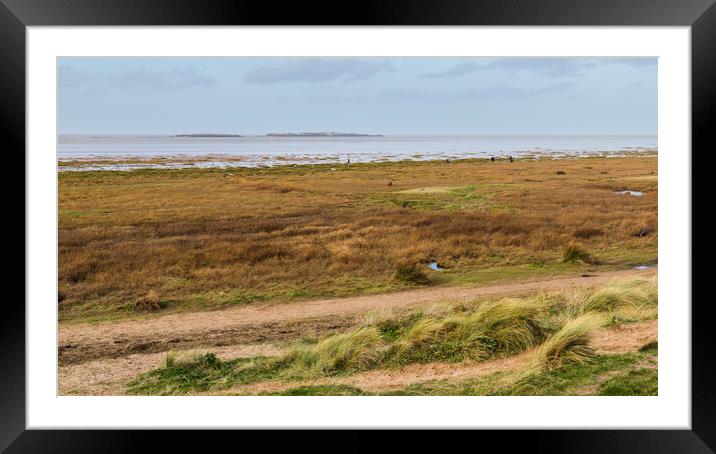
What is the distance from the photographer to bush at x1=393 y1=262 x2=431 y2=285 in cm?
1236

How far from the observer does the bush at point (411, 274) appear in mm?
12359

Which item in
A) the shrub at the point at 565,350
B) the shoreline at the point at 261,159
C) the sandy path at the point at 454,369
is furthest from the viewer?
the shoreline at the point at 261,159

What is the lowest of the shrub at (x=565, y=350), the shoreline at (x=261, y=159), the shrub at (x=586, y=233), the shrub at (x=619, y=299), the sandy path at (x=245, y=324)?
the sandy path at (x=245, y=324)

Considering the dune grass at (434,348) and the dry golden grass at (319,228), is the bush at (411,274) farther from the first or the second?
the dune grass at (434,348)

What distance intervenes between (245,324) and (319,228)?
6.13m

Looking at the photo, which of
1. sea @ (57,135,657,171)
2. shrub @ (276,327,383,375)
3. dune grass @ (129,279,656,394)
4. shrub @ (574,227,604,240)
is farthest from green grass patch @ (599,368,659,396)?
sea @ (57,135,657,171)

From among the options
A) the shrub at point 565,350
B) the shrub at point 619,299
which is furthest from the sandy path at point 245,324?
the shrub at point 565,350

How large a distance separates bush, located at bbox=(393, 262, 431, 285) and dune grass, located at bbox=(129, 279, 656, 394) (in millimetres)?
3725

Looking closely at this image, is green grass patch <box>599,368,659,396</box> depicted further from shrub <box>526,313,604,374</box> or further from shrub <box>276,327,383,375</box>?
shrub <box>276,327,383,375</box>

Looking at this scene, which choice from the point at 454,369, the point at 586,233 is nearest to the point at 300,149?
the point at 586,233

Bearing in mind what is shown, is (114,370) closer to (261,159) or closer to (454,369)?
(454,369)

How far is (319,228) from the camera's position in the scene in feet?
53.3
